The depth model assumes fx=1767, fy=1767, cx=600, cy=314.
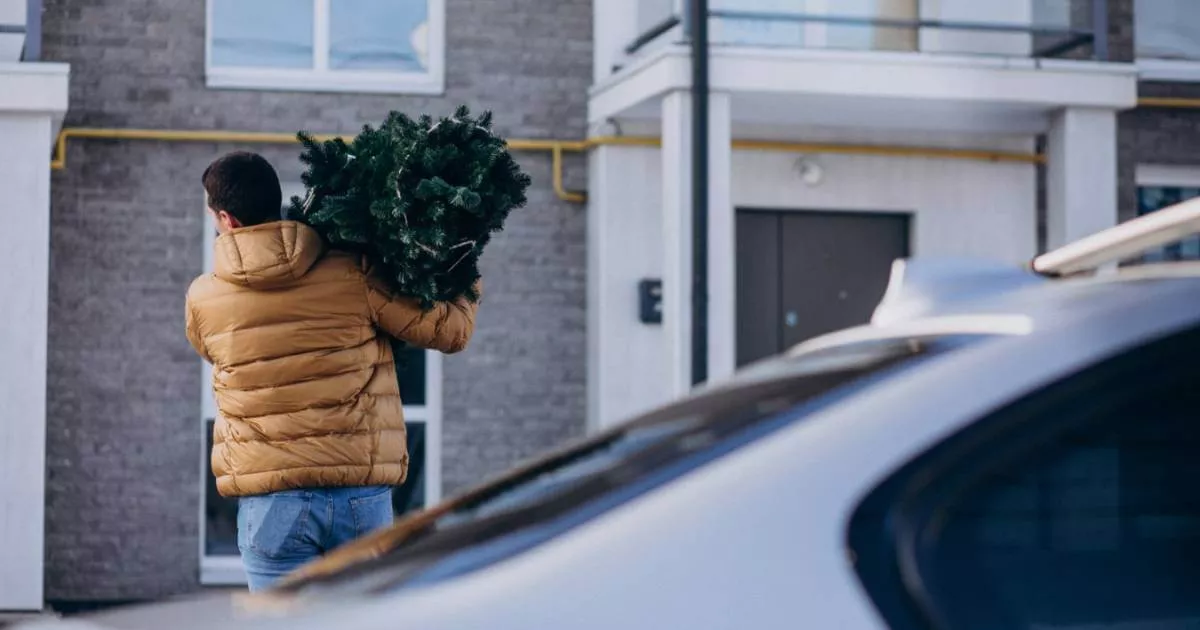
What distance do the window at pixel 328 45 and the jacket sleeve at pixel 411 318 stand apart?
22.0 feet

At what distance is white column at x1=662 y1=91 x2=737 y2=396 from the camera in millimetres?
9758

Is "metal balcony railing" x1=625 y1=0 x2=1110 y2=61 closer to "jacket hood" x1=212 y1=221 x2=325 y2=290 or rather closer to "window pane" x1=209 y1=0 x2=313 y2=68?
"window pane" x1=209 y1=0 x2=313 y2=68

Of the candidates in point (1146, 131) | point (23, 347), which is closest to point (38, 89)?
point (23, 347)

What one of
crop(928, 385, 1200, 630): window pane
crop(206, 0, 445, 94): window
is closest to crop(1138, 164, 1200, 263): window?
crop(206, 0, 445, 94): window

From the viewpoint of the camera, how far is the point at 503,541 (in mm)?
1986

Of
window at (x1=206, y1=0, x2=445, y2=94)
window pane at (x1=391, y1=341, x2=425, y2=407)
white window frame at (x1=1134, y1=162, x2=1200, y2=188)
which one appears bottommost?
window pane at (x1=391, y1=341, x2=425, y2=407)

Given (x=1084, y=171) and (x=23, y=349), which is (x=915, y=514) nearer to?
(x=23, y=349)

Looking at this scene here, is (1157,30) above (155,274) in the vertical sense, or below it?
above

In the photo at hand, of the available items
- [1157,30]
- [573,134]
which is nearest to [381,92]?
[573,134]

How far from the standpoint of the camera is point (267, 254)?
13.6ft

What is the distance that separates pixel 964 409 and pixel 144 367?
30.2 ft

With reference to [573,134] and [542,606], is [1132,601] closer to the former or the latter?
[542,606]

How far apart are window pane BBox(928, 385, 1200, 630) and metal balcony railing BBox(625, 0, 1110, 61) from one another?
811 centimetres

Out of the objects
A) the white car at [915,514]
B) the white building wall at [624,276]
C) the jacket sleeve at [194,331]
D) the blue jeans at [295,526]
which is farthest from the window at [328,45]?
the white car at [915,514]
